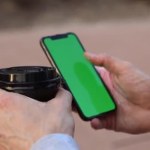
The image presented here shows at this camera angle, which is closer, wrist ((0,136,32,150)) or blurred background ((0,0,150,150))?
wrist ((0,136,32,150))

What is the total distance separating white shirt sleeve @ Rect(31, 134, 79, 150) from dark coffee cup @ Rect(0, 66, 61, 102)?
5 cm

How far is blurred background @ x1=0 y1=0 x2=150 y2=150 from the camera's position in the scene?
29.2 inches

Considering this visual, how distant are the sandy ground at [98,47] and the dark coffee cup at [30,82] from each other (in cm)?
30

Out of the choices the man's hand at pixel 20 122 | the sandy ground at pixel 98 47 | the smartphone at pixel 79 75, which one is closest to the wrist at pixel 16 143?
the man's hand at pixel 20 122

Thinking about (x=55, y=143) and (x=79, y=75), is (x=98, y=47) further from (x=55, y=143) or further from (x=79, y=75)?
(x=55, y=143)

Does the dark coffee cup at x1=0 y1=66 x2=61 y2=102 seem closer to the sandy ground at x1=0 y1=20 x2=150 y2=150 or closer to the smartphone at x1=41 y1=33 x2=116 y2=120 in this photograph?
the smartphone at x1=41 y1=33 x2=116 y2=120

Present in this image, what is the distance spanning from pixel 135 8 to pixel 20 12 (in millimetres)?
283

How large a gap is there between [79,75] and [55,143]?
0.61 feet

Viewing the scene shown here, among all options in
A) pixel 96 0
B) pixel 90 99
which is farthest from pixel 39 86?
pixel 96 0

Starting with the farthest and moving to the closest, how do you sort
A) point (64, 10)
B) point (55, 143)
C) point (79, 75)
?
point (64, 10), point (79, 75), point (55, 143)

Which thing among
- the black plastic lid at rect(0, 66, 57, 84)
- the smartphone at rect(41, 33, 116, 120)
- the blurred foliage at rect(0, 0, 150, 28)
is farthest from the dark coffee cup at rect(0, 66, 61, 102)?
the blurred foliage at rect(0, 0, 150, 28)

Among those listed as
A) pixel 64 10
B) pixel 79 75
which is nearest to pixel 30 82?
pixel 79 75

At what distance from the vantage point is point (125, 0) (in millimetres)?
879

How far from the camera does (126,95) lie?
2.12 ft
